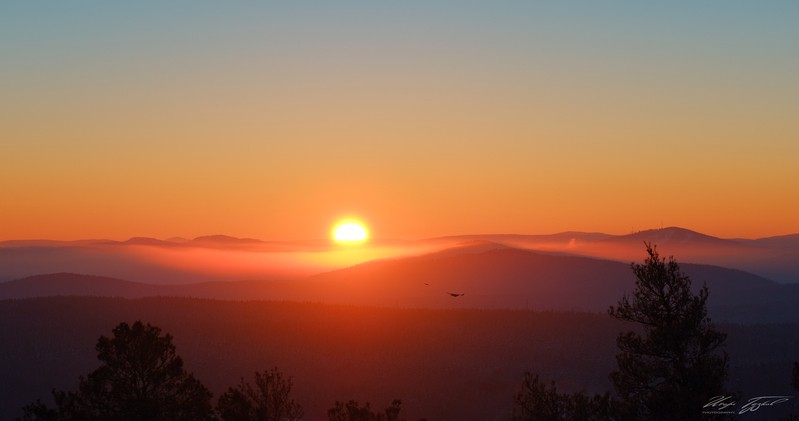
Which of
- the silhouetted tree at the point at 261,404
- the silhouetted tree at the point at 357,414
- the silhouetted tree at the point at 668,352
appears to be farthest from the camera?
the silhouetted tree at the point at 357,414

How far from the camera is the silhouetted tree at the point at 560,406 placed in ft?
112

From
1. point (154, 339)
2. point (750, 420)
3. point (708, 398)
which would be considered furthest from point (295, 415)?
point (750, 420)

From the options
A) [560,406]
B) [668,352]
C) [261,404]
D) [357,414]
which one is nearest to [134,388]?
[261,404]

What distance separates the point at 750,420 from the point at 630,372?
126m

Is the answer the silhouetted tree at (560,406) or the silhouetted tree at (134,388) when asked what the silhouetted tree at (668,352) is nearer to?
the silhouetted tree at (560,406)

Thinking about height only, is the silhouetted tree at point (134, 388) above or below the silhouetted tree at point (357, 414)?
above

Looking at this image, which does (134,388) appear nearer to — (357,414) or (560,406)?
(357,414)

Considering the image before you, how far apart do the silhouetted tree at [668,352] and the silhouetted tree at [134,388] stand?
17.6 meters

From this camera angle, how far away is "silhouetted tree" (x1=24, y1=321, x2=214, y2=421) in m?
35.7

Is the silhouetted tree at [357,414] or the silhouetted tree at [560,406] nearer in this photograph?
the silhouetted tree at [560,406]

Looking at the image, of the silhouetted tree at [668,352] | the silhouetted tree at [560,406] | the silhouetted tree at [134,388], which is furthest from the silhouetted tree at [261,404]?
the silhouetted tree at [668,352]

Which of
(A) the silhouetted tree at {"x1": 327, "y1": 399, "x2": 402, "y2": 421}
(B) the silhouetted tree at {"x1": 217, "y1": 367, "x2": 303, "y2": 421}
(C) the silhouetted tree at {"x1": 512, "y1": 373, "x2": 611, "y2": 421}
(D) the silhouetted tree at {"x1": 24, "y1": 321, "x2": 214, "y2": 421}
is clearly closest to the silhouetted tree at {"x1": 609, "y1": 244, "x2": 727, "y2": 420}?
(C) the silhouetted tree at {"x1": 512, "y1": 373, "x2": 611, "y2": 421}

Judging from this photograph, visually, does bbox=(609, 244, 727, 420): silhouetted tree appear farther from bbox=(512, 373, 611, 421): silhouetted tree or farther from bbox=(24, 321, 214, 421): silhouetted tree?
bbox=(24, 321, 214, 421): silhouetted tree

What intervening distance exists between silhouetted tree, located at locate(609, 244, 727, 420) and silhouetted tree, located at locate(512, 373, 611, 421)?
1.20 meters
